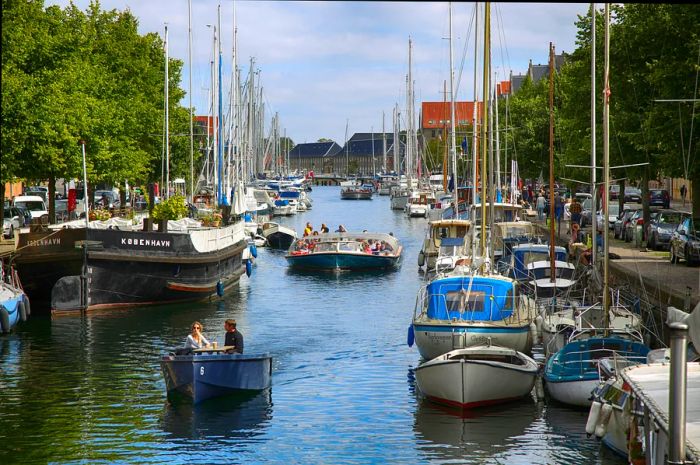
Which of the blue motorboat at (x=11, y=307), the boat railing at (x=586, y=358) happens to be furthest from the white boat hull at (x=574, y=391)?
the blue motorboat at (x=11, y=307)

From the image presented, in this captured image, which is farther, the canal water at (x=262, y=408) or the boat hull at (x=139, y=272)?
the boat hull at (x=139, y=272)

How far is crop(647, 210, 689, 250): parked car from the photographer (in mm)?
43719

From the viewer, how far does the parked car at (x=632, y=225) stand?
48656 millimetres

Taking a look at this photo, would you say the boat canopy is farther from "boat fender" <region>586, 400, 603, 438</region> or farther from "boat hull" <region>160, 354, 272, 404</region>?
"boat fender" <region>586, 400, 603, 438</region>

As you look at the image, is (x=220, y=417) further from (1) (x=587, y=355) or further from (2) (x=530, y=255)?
(2) (x=530, y=255)

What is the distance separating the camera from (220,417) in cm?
2308

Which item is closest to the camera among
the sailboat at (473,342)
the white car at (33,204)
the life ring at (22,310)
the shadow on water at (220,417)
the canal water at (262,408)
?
the canal water at (262,408)

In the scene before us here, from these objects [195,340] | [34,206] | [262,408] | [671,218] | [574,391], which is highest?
[671,218]

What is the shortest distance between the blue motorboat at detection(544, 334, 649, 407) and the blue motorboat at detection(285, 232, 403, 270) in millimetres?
31162

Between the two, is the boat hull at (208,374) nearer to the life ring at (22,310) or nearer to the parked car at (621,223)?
the life ring at (22,310)

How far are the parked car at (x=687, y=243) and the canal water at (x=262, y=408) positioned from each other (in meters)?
9.14

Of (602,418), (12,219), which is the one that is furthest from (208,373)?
(12,219)

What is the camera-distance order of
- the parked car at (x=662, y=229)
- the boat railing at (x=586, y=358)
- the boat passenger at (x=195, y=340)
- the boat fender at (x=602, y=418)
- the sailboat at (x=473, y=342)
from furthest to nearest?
the parked car at (x=662, y=229) < the boat passenger at (x=195, y=340) < the sailboat at (x=473, y=342) < the boat railing at (x=586, y=358) < the boat fender at (x=602, y=418)

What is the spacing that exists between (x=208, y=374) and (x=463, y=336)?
6.15m
